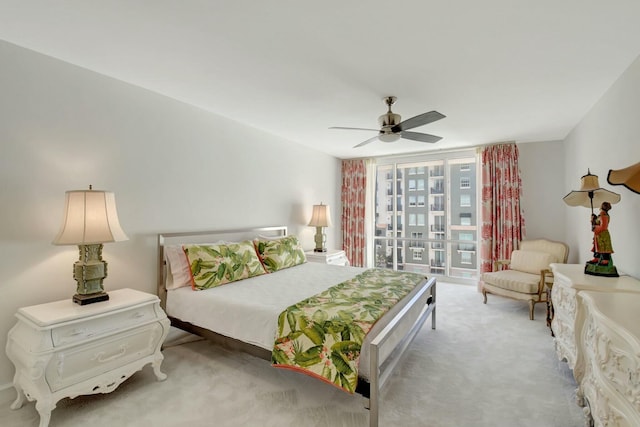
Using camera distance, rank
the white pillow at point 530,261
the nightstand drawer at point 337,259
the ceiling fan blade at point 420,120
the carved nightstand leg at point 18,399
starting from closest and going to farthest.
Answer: the carved nightstand leg at point 18,399 < the ceiling fan blade at point 420,120 < the white pillow at point 530,261 < the nightstand drawer at point 337,259

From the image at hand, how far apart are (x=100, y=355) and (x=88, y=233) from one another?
0.86 meters

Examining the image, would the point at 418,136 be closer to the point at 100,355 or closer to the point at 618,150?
the point at 618,150

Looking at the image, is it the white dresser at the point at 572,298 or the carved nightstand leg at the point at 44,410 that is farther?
the white dresser at the point at 572,298

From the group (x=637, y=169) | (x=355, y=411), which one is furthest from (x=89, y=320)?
(x=637, y=169)

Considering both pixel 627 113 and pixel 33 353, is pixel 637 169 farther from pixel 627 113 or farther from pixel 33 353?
pixel 33 353

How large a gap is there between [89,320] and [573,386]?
358cm

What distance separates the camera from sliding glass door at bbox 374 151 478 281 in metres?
5.61

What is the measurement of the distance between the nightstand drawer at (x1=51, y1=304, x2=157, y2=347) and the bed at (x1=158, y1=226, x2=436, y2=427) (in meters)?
0.44

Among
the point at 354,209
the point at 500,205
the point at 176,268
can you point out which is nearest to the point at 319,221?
the point at 354,209

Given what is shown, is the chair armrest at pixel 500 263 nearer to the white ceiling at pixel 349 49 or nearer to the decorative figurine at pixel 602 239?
the decorative figurine at pixel 602 239

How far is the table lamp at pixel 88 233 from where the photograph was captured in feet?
6.92

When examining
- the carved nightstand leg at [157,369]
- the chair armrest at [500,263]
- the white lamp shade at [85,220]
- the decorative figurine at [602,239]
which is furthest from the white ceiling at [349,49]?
the carved nightstand leg at [157,369]

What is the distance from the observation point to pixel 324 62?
231cm

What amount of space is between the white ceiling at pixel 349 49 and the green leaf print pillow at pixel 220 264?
1581 millimetres
